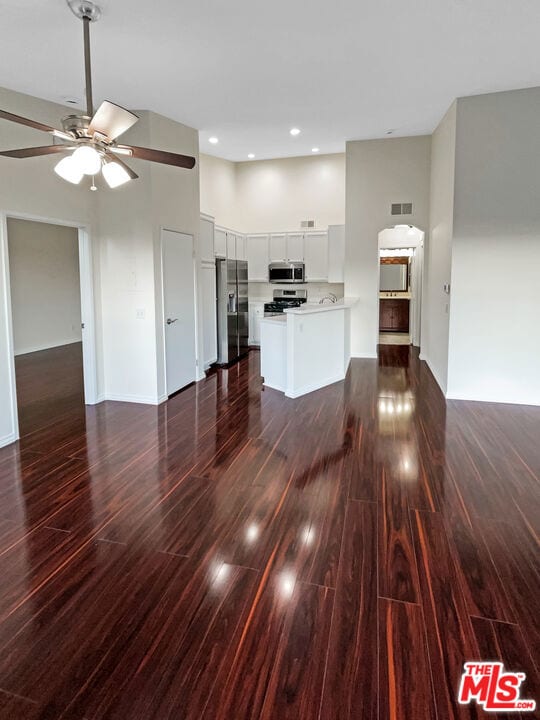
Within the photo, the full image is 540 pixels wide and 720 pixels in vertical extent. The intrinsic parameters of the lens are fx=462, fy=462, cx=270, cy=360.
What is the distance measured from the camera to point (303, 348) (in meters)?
5.82

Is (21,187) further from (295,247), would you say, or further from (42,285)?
(295,247)

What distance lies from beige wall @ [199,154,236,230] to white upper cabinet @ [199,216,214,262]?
152cm

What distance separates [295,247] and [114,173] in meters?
6.33

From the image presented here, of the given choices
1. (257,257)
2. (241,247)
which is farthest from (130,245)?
(257,257)

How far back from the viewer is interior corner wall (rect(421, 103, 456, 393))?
564 centimetres

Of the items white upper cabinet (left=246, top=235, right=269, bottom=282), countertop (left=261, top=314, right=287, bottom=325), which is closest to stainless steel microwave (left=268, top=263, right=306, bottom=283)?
white upper cabinet (left=246, top=235, right=269, bottom=282)

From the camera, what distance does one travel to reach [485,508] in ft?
10.00

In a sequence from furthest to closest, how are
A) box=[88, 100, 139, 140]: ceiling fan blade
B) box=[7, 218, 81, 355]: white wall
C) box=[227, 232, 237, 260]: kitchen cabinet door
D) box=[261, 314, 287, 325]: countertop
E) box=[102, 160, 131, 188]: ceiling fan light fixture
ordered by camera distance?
1. box=[7, 218, 81, 355]: white wall
2. box=[227, 232, 237, 260]: kitchen cabinet door
3. box=[261, 314, 287, 325]: countertop
4. box=[102, 160, 131, 188]: ceiling fan light fixture
5. box=[88, 100, 139, 140]: ceiling fan blade

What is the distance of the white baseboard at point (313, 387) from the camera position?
5782 millimetres

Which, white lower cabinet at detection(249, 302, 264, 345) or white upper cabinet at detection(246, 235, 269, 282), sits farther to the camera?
white lower cabinet at detection(249, 302, 264, 345)

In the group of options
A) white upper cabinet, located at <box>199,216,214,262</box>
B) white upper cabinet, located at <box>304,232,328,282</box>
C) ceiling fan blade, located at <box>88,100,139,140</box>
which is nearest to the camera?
ceiling fan blade, located at <box>88,100,139,140</box>

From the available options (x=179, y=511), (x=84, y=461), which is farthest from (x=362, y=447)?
(x=84, y=461)

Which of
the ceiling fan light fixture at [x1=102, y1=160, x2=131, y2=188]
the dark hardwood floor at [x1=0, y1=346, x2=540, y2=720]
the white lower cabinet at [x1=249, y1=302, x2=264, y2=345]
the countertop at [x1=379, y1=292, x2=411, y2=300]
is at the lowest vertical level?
the dark hardwood floor at [x1=0, y1=346, x2=540, y2=720]

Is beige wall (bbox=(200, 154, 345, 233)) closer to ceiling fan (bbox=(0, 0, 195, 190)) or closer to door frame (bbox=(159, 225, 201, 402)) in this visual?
door frame (bbox=(159, 225, 201, 402))
